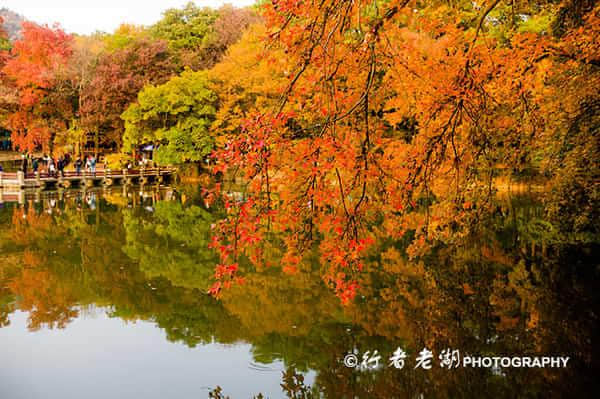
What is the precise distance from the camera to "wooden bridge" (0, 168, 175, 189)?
27.1 metres

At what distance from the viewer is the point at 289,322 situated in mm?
7895

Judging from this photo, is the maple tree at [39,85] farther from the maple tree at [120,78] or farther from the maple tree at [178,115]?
the maple tree at [178,115]

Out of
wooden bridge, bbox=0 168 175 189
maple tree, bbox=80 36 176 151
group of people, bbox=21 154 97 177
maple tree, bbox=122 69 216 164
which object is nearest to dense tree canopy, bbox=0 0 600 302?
maple tree, bbox=122 69 216 164

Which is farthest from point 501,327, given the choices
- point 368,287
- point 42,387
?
point 42,387

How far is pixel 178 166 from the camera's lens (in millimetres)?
35406

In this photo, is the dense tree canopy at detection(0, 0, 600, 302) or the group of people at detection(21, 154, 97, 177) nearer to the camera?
the dense tree canopy at detection(0, 0, 600, 302)

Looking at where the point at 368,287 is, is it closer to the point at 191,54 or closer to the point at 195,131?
the point at 195,131

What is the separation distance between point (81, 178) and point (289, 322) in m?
25.6

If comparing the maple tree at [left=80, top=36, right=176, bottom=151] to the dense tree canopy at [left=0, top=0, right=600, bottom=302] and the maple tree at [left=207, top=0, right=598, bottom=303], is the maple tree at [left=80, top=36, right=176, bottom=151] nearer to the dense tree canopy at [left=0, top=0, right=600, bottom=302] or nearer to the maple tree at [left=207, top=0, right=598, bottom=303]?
the dense tree canopy at [left=0, top=0, right=600, bottom=302]

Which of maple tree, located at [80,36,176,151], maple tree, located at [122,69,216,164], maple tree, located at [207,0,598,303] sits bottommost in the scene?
maple tree, located at [207,0,598,303]

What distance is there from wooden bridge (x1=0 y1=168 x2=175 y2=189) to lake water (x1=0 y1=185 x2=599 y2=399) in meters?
15.4

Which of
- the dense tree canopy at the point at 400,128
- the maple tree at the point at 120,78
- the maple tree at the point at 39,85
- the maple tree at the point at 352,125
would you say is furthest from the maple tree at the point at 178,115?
the maple tree at the point at 352,125

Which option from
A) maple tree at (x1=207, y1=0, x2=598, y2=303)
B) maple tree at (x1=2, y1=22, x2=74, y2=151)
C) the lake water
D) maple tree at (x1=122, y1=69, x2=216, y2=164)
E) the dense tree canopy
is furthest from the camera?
maple tree at (x1=2, y1=22, x2=74, y2=151)

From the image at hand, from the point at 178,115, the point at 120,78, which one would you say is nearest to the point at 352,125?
the point at 178,115
